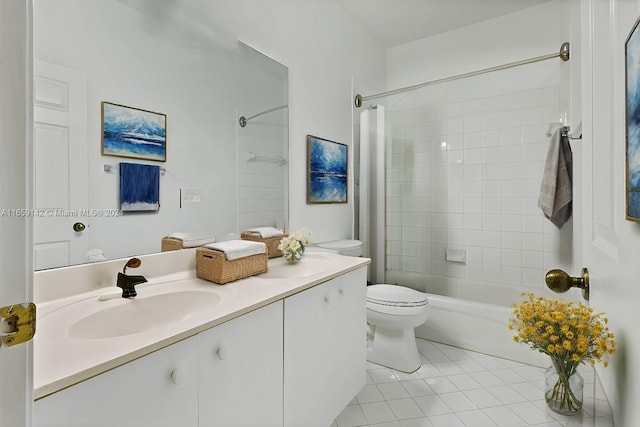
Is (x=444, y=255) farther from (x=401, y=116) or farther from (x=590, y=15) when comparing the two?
(x=590, y=15)

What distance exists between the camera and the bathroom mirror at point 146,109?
103 centimetres

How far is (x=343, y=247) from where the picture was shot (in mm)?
2406

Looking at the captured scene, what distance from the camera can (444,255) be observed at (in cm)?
288

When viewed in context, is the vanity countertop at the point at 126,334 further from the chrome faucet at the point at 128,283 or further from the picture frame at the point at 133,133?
the picture frame at the point at 133,133

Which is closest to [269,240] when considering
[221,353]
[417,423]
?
[221,353]

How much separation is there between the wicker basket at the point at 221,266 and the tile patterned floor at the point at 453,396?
2.93ft

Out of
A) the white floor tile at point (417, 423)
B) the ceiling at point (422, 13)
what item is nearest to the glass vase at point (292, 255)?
the white floor tile at point (417, 423)

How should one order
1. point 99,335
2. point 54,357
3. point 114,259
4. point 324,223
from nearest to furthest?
1. point 54,357
2. point 99,335
3. point 114,259
4. point 324,223

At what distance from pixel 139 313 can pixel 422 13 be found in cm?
308

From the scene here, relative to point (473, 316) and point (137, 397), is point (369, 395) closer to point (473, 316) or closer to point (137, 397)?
point (473, 316)

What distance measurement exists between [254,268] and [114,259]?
54 cm

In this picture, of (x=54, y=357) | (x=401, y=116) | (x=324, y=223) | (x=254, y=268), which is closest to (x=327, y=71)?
(x=401, y=116)

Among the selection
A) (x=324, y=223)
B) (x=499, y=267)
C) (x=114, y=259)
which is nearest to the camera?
(x=114, y=259)

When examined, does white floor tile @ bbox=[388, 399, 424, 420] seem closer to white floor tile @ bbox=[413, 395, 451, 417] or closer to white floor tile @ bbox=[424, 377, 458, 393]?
white floor tile @ bbox=[413, 395, 451, 417]
